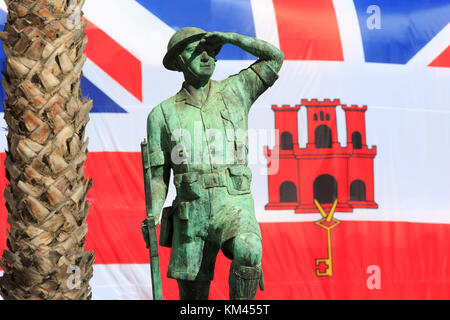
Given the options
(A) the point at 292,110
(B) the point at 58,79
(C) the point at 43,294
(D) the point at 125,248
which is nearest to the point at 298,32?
(A) the point at 292,110

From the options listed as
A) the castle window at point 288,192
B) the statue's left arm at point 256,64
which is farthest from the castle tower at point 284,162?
the statue's left arm at point 256,64

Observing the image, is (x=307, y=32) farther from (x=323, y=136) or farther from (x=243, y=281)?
(x=243, y=281)

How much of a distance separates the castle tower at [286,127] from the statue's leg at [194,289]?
473 cm

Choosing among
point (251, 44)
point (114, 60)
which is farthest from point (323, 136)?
point (251, 44)

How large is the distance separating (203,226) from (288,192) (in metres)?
4.81

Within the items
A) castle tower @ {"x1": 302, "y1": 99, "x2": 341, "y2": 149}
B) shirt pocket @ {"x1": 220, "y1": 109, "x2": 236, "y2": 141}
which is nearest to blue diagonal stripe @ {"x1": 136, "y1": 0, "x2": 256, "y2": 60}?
castle tower @ {"x1": 302, "y1": 99, "x2": 341, "y2": 149}

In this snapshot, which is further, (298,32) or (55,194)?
(298,32)

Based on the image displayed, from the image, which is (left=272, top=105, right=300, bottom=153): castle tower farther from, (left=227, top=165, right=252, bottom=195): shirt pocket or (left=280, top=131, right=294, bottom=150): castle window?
(left=227, top=165, right=252, bottom=195): shirt pocket

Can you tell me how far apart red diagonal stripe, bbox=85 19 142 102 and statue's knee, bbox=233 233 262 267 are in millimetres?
5135

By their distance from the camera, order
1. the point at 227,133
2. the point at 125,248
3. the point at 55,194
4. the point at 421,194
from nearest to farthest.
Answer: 1. the point at 227,133
2. the point at 55,194
3. the point at 125,248
4. the point at 421,194

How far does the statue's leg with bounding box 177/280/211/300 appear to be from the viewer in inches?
254

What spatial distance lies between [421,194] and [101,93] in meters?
4.00

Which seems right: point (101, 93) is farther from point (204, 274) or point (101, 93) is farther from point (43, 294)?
point (204, 274)

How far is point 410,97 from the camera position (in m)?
11.4
